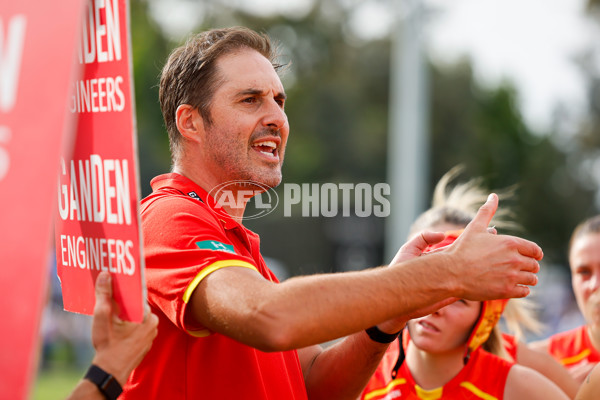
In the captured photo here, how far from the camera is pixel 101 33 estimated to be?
7.72 ft

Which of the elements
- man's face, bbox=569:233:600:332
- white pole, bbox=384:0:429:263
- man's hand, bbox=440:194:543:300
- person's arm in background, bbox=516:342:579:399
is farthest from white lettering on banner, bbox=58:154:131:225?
white pole, bbox=384:0:429:263

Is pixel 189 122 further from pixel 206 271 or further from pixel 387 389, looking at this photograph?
pixel 387 389

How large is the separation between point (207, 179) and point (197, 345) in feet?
2.55

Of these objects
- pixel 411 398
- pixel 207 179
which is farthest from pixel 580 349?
pixel 207 179

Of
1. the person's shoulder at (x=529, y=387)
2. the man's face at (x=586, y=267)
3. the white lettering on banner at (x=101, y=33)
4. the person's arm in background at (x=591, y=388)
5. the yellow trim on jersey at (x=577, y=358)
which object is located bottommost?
the yellow trim on jersey at (x=577, y=358)

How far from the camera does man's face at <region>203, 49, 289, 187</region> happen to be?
3.11m

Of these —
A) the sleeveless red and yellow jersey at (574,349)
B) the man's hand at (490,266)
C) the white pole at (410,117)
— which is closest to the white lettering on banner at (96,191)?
the man's hand at (490,266)

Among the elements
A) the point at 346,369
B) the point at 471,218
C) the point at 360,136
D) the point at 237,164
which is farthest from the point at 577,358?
the point at 360,136

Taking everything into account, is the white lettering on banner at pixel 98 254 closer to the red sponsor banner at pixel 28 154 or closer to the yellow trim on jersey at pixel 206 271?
the yellow trim on jersey at pixel 206 271

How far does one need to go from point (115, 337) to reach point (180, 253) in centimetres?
33

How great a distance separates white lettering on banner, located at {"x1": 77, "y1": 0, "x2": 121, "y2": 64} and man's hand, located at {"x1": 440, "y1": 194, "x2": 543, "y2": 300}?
3.93ft

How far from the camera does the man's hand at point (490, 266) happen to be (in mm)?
2316

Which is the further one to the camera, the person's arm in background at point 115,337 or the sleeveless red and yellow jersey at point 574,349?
the sleeveless red and yellow jersey at point 574,349

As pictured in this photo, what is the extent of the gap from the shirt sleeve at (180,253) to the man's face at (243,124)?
44cm
